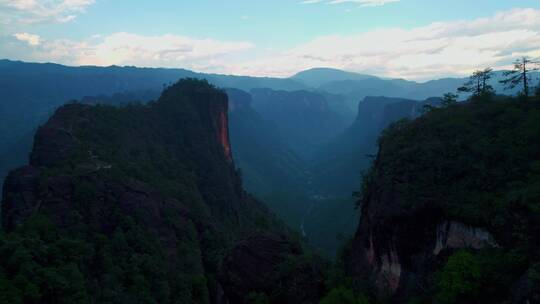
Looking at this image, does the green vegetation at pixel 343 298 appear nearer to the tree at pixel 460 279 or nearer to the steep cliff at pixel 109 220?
the tree at pixel 460 279

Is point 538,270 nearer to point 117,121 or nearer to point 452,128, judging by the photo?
point 452,128

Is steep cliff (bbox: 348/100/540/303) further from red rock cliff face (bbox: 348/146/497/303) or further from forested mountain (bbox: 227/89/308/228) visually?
forested mountain (bbox: 227/89/308/228)

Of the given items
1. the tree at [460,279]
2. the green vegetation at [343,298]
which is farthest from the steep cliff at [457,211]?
the green vegetation at [343,298]

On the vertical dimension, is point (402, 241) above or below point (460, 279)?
below

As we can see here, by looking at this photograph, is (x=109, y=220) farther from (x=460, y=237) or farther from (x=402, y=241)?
(x=460, y=237)

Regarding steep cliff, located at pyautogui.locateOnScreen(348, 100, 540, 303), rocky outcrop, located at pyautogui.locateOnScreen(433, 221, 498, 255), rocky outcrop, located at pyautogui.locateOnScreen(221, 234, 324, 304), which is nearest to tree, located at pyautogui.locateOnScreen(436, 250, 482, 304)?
steep cliff, located at pyautogui.locateOnScreen(348, 100, 540, 303)

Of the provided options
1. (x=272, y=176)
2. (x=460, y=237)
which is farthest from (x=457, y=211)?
(x=272, y=176)

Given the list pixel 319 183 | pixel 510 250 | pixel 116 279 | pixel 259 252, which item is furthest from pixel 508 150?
pixel 319 183
